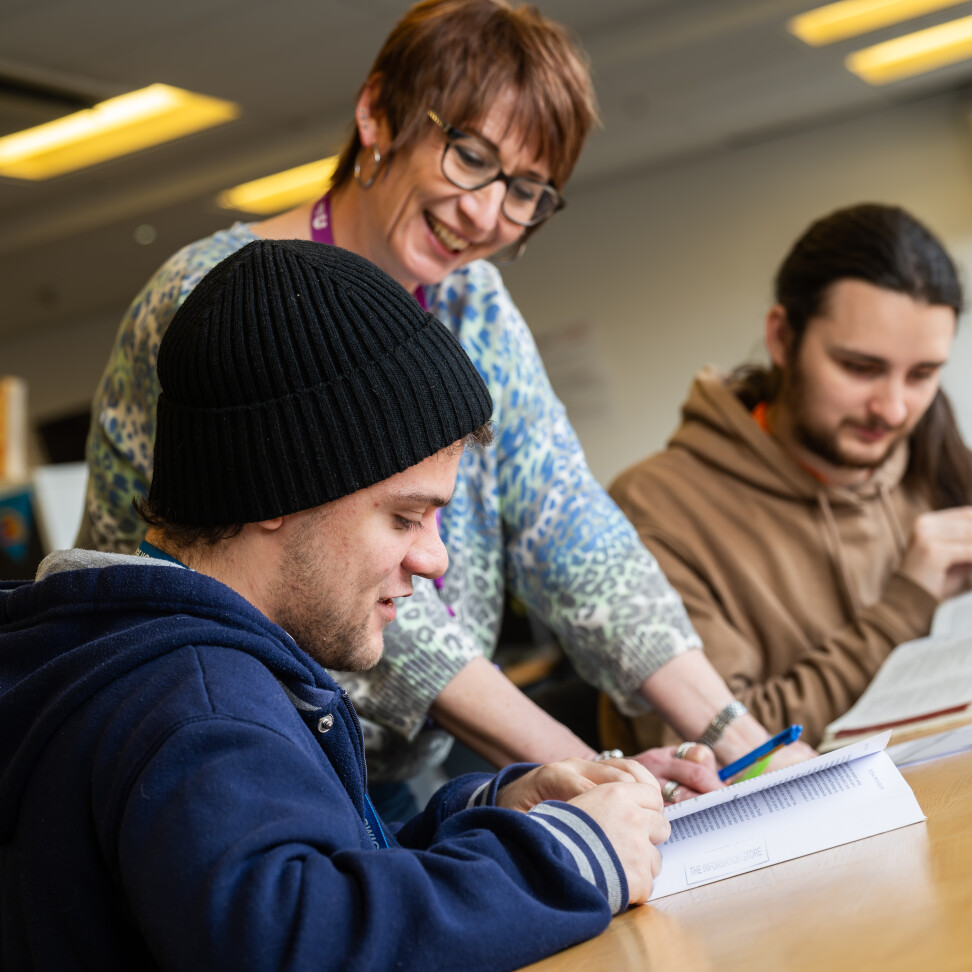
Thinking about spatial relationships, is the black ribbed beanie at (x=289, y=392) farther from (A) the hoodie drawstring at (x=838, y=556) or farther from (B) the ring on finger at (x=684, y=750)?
(A) the hoodie drawstring at (x=838, y=556)

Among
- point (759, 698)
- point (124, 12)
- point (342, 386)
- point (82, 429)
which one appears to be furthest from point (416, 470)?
point (82, 429)

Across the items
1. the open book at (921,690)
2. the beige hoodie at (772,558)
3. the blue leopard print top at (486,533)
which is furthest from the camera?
the beige hoodie at (772,558)

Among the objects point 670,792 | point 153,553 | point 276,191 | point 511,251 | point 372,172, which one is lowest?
point 670,792

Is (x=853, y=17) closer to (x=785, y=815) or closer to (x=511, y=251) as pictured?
(x=511, y=251)

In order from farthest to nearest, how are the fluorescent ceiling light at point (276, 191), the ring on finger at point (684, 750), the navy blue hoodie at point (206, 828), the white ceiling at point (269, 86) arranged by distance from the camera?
the fluorescent ceiling light at point (276, 191)
the white ceiling at point (269, 86)
the ring on finger at point (684, 750)
the navy blue hoodie at point (206, 828)

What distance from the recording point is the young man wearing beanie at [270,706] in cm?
67

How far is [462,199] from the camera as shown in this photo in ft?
4.60

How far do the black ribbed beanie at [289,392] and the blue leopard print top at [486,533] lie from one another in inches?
14.0

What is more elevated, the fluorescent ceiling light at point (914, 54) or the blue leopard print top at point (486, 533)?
the fluorescent ceiling light at point (914, 54)

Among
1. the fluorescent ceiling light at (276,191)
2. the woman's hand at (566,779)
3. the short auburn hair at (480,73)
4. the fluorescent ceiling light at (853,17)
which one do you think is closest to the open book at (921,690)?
the woman's hand at (566,779)

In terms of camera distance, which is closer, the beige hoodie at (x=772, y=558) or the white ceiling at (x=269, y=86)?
the beige hoodie at (x=772, y=558)

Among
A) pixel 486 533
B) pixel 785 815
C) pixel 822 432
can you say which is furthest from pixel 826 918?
pixel 822 432

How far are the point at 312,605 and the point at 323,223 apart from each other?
0.70m

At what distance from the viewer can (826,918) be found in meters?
0.72
